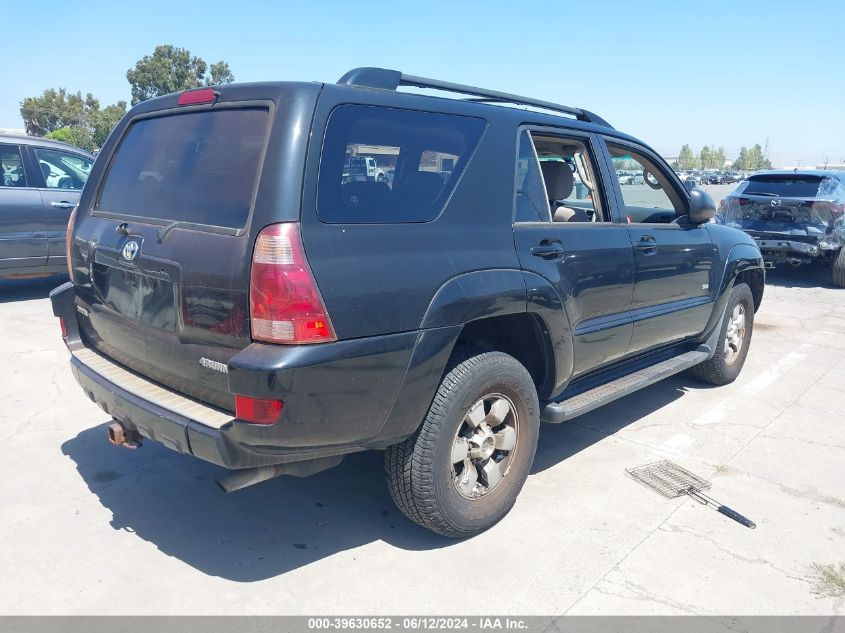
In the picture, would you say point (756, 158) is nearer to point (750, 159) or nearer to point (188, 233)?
point (750, 159)

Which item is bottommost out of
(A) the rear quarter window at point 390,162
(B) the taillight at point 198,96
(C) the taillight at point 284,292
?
(C) the taillight at point 284,292

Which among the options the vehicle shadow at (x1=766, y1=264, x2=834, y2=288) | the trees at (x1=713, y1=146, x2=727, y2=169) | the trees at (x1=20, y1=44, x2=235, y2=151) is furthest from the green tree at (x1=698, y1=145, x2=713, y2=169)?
the vehicle shadow at (x1=766, y1=264, x2=834, y2=288)

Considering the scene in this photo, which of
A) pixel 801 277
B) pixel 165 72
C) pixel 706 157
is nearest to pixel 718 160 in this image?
pixel 706 157

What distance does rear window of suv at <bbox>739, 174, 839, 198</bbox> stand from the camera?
32.8ft

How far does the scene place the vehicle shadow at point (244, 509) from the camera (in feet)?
9.98

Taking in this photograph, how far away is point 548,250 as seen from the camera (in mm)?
3371

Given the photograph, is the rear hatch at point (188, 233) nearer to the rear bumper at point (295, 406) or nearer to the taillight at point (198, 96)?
the taillight at point (198, 96)

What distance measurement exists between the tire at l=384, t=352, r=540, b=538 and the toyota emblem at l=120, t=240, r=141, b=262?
136cm

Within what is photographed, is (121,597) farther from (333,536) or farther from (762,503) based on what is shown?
(762,503)

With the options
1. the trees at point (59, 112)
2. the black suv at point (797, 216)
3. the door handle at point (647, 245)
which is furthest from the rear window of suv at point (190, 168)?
the trees at point (59, 112)

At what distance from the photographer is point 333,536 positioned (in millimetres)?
3191

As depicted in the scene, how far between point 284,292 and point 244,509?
1.52m

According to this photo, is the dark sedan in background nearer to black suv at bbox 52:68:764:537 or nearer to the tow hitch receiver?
black suv at bbox 52:68:764:537

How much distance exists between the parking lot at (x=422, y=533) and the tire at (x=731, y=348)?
2.04 ft
